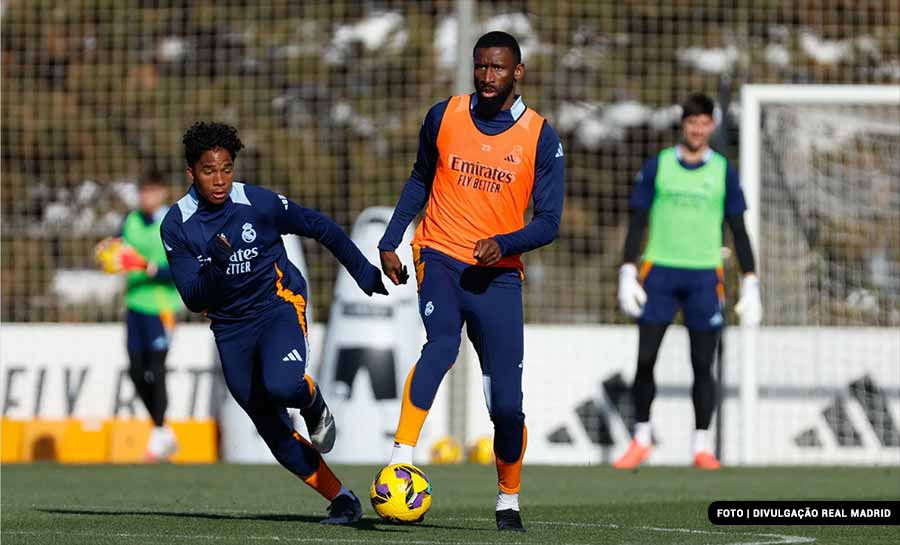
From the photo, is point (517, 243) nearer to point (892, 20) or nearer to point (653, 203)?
point (653, 203)

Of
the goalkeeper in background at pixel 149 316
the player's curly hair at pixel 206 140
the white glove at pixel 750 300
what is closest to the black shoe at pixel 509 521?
the player's curly hair at pixel 206 140

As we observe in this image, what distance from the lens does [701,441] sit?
46.1 feet

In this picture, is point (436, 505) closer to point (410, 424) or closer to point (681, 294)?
point (410, 424)

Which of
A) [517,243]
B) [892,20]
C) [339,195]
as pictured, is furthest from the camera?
[339,195]

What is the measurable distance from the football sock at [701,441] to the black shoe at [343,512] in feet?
19.0

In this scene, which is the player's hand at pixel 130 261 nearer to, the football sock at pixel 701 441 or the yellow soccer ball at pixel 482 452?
the yellow soccer ball at pixel 482 452

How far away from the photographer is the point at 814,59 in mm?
23016

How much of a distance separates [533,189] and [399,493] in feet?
4.85

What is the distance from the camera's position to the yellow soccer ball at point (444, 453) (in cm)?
1566

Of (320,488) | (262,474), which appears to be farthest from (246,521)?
(262,474)

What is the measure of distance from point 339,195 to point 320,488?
14.4m

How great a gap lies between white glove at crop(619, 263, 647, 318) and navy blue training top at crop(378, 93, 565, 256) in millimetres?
5200

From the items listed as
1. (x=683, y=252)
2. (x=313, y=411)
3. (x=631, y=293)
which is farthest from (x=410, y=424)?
(x=683, y=252)

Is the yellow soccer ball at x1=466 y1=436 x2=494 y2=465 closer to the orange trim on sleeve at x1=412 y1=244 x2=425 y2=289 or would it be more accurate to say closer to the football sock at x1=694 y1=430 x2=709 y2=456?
the football sock at x1=694 y1=430 x2=709 y2=456
